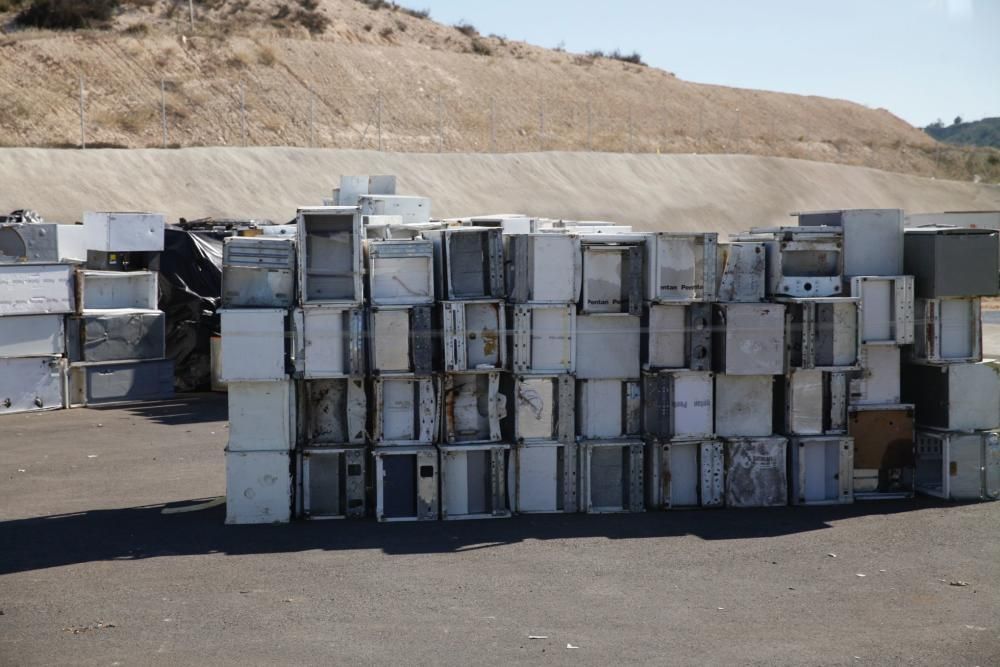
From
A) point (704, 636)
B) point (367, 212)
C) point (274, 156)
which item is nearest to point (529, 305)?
point (704, 636)

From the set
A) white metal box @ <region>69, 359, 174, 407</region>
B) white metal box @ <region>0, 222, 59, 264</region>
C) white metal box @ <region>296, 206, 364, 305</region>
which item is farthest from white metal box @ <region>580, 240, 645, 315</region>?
white metal box @ <region>0, 222, 59, 264</region>

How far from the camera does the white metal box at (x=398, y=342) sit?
34.6 ft

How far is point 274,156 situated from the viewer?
140 feet

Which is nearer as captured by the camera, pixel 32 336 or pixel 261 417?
pixel 261 417

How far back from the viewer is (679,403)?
1093 centimetres

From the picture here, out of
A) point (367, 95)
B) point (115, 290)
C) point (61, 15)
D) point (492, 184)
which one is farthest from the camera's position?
point (367, 95)

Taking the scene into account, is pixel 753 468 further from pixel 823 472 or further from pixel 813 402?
pixel 813 402

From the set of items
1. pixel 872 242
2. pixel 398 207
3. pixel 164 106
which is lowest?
pixel 872 242

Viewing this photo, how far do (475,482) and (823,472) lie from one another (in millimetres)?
3331

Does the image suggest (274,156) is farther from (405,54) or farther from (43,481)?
(43,481)

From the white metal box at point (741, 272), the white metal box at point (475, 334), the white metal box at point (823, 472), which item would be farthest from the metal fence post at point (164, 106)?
the white metal box at point (823, 472)

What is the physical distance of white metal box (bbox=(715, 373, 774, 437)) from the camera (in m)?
11.1

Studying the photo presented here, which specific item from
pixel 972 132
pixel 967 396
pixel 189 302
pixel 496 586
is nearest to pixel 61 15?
pixel 189 302

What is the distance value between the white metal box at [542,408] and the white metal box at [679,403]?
757 millimetres
